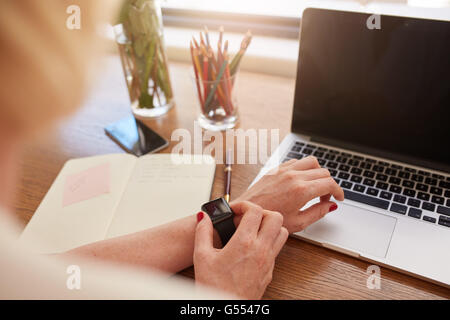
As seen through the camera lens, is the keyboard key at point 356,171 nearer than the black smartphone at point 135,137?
Yes

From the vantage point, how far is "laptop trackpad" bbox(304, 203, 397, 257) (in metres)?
0.57

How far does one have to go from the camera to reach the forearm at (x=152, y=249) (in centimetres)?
58

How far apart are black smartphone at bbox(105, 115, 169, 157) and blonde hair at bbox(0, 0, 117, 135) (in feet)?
1.62

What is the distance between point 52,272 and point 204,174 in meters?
0.42

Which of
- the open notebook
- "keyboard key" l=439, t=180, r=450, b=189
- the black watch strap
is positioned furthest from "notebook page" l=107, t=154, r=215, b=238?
"keyboard key" l=439, t=180, r=450, b=189

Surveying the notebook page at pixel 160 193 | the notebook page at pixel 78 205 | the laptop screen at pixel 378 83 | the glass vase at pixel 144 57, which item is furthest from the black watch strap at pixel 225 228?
the glass vase at pixel 144 57

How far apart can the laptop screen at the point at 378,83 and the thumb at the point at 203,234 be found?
1.15 feet

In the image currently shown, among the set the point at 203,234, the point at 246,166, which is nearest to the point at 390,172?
the point at 246,166

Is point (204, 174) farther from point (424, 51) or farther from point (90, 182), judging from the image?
point (424, 51)

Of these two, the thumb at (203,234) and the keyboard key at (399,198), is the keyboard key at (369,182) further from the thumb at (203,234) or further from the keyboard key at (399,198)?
the thumb at (203,234)

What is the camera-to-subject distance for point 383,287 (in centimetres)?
53

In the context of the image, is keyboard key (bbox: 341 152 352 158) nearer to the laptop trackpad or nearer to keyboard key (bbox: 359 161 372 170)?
keyboard key (bbox: 359 161 372 170)

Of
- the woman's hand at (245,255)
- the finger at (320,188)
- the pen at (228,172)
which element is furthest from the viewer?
the pen at (228,172)
